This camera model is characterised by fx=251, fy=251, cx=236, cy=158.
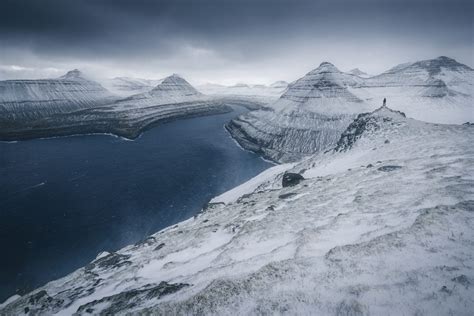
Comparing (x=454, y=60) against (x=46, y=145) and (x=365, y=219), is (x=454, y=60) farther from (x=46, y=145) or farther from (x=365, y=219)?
(x=46, y=145)

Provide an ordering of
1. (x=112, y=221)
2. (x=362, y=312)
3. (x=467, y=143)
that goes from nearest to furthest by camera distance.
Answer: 1. (x=362, y=312)
2. (x=467, y=143)
3. (x=112, y=221)

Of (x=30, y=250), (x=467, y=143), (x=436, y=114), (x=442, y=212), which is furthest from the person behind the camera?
(x=436, y=114)

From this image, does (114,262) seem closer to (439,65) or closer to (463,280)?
(463,280)

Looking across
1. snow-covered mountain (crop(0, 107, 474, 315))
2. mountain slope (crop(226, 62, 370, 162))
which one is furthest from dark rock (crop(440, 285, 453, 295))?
mountain slope (crop(226, 62, 370, 162))

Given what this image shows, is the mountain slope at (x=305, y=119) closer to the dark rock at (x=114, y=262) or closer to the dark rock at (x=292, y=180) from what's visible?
the dark rock at (x=292, y=180)

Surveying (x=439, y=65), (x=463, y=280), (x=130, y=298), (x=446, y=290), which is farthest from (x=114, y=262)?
(x=439, y=65)

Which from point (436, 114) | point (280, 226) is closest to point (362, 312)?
point (280, 226)

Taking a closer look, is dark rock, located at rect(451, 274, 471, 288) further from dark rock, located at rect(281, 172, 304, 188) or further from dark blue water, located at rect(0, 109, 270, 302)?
dark blue water, located at rect(0, 109, 270, 302)
